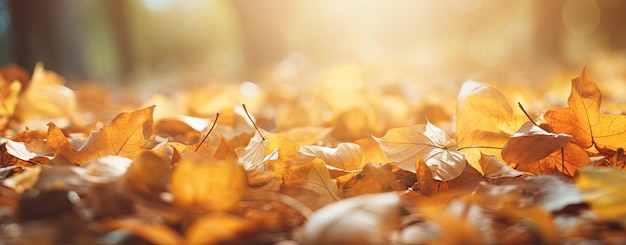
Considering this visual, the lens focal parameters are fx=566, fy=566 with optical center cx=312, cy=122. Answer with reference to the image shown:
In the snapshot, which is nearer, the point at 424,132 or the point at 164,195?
the point at 164,195

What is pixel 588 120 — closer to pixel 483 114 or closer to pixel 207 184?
pixel 483 114

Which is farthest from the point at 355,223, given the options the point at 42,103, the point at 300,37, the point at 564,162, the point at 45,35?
the point at 300,37

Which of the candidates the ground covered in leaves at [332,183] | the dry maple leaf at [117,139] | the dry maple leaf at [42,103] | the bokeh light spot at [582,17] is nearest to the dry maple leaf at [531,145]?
the ground covered in leaves at [332,183]

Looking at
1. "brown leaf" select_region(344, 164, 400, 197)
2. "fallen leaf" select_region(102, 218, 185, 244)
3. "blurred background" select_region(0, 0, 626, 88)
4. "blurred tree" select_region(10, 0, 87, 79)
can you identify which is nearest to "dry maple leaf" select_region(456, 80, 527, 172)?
"brown leaf" select_region(344, 164, 400, 197)

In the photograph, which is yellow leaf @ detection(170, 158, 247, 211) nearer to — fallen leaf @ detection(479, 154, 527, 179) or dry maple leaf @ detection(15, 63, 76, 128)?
fallen leaf @ detection(479, 154, 527, 179)

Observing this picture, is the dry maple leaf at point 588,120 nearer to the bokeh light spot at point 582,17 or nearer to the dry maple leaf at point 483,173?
the dry maple leaf at point 483,173

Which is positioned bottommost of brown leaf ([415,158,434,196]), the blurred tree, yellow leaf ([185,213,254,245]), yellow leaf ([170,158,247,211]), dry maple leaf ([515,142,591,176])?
dry maple leaf ([515,142,591,176])

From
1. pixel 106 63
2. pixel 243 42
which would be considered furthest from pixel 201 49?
pixel 243 42

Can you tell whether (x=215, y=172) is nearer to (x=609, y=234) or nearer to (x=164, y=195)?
(x=164, y=195)
